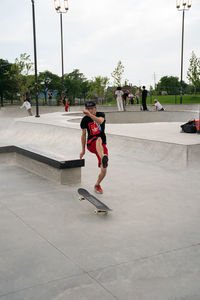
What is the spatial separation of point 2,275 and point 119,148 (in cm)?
781

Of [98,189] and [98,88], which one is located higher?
[98,88]

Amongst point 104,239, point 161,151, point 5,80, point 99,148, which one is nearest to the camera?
point 104,239

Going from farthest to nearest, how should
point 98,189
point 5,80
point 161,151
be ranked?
point 5,80, point 161,151, point 98,189

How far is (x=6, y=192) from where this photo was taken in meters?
6.27

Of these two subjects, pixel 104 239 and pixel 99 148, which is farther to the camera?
pixel 99 148

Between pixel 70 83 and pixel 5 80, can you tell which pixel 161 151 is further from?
pixel 70 83

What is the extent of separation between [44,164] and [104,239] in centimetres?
358

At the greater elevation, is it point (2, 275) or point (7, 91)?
point (7, 91)

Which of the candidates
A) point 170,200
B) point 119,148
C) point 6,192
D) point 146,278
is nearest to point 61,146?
point 119,148

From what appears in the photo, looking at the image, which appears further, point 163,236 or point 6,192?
point 6,192

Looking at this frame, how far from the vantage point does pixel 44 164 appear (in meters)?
7.45

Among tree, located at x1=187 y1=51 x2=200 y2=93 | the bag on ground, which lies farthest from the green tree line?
the bag on ground

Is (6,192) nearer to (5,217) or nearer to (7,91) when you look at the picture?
(5,217)

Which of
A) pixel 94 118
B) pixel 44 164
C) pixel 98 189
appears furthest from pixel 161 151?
pixel 94 118
